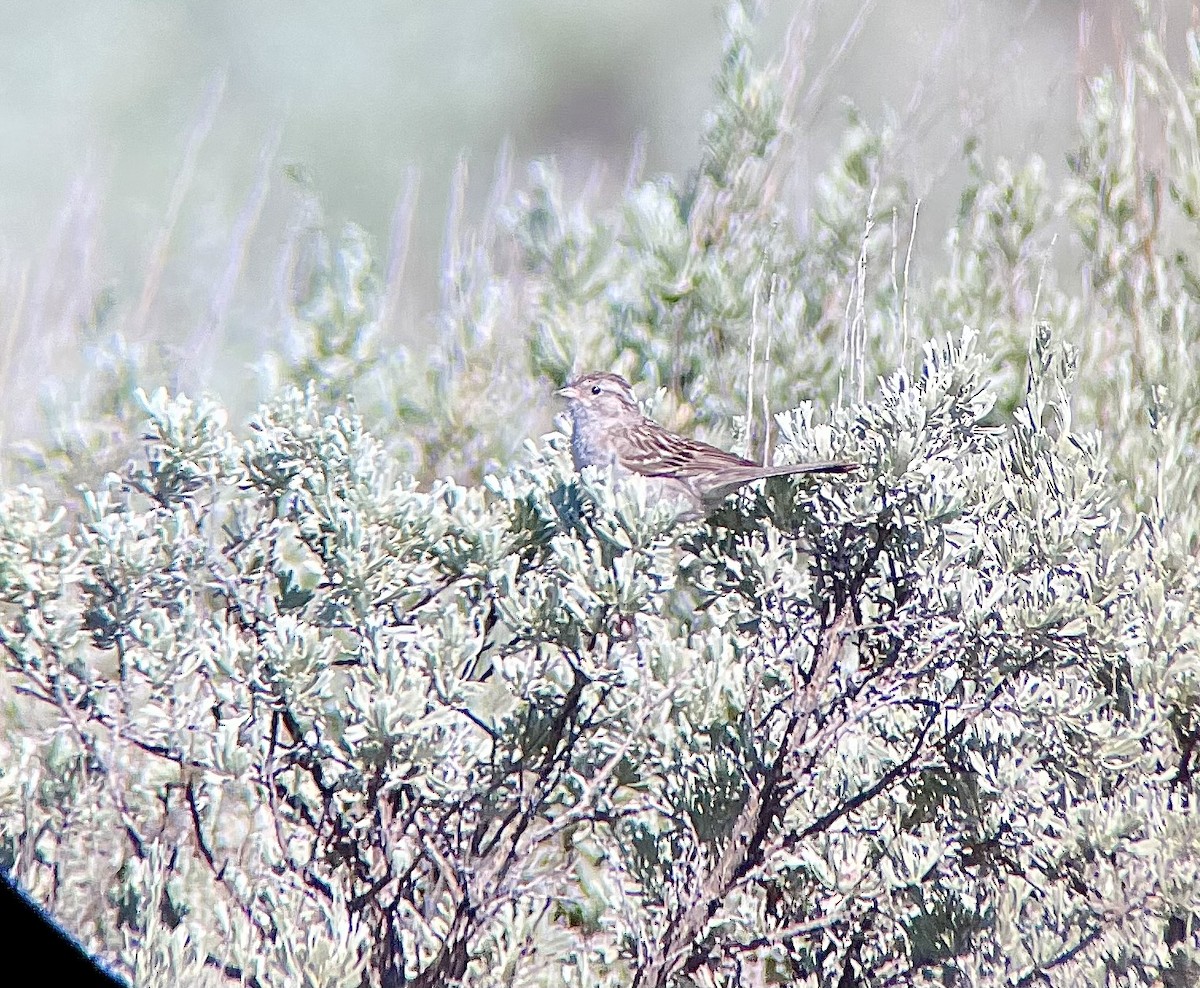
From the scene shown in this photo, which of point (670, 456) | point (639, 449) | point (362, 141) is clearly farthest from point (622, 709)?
point (362, 141)

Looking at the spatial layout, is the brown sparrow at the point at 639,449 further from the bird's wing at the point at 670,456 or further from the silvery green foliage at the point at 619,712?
the silvery green foliage at the point at 619,712

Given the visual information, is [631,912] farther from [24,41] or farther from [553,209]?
[24,41]

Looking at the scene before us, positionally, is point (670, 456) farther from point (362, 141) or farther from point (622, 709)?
point (362, 141)

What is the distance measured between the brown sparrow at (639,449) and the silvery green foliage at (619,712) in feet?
0.51

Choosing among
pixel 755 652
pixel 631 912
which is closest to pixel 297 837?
pixel 631 912

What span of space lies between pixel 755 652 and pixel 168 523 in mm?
1184

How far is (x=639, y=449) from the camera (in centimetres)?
379

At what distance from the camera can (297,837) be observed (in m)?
2.90

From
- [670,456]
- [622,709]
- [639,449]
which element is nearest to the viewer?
[622,709]

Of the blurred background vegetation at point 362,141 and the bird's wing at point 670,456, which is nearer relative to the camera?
the bird's wing at point 670,456

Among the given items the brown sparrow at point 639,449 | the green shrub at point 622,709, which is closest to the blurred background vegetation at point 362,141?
the brown sparrow at point 639,449

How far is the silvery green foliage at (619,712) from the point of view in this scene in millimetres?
2512

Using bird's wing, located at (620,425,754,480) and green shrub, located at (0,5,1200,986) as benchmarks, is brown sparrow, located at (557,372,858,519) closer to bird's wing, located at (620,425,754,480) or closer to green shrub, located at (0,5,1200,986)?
bird's wing, located at (620,425,754,480)

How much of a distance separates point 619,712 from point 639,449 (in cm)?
139
